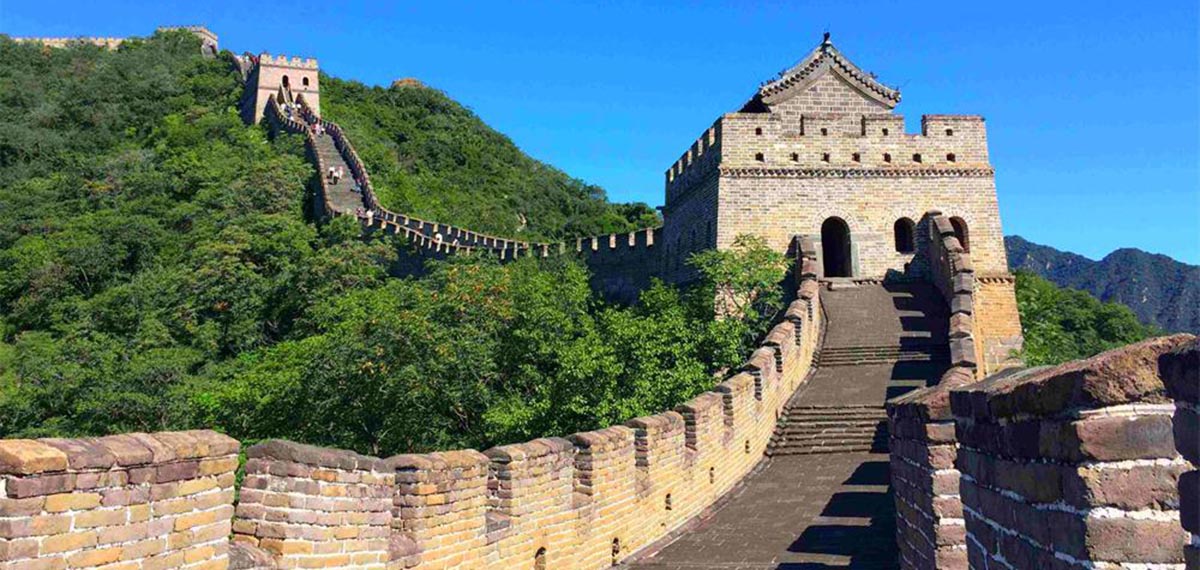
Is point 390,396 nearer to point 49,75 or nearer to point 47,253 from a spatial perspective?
point 47,253

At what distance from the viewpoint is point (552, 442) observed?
8.46 meters

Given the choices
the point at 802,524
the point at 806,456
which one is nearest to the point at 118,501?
the point at 802,524

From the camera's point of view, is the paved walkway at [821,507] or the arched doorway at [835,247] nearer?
the paved walkway at [821,507]

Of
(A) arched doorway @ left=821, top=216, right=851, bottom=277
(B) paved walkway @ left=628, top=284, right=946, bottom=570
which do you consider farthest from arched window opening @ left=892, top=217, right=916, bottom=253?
(B) paved walkway @ left=628, top=284, right=946, bottom=570

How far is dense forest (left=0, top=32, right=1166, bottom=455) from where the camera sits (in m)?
16.4

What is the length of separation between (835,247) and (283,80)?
165 ft

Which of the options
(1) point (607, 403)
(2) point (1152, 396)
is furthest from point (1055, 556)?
(1) point (607, 403)

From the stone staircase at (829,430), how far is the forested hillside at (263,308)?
1.58 meters

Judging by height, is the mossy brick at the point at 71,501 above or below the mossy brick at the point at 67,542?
above

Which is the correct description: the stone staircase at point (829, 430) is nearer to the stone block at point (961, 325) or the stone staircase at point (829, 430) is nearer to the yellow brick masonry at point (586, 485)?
the yellow brick masonry at point (586, 485)

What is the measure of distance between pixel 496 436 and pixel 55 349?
2105 centimetres

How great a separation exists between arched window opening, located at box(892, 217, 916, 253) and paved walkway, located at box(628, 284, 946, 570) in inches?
196

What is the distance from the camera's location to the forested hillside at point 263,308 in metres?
16.3

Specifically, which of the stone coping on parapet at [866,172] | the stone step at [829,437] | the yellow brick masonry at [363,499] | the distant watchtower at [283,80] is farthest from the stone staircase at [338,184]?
the yellow brick masonry at [363,499]
